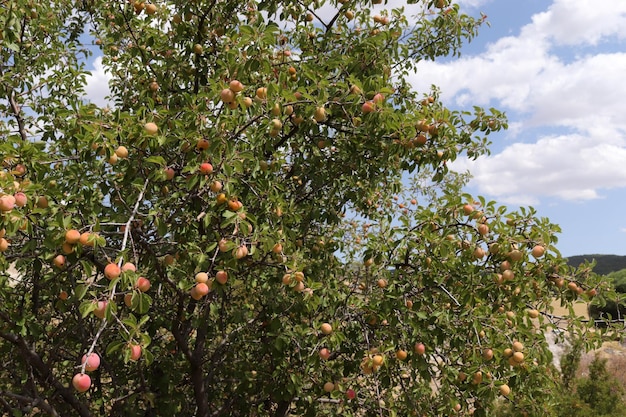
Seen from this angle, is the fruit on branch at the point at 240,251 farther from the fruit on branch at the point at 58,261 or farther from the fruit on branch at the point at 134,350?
the fruit on branch at the point at 58,261

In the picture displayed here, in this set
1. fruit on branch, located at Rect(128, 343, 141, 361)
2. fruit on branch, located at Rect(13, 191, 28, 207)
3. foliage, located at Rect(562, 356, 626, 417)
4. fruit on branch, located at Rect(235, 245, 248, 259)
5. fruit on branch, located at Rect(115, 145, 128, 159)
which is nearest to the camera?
fruit on branch, located at Rect(128, 343, 141, 361)

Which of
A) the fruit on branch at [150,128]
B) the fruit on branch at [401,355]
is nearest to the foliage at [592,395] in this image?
the fruit on branch at [401,355]

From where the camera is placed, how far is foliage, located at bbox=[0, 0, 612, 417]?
2.72m

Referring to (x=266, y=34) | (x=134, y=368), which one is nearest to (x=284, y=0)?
(x=266, y=34)

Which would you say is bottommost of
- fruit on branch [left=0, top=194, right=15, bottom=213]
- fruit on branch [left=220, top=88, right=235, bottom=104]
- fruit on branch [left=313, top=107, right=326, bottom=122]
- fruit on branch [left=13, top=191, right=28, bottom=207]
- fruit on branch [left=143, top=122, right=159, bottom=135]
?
fruit on branch [left=0, top=194, right=15, bottom=213]

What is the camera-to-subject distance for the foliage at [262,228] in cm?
272

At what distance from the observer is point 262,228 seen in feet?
9.73

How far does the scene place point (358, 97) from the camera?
3057 mm

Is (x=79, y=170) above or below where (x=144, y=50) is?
below

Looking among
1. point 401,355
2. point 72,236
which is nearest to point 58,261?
point 72,236

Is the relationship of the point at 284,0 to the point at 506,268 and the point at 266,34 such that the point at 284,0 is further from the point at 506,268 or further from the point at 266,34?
the point at 506,268

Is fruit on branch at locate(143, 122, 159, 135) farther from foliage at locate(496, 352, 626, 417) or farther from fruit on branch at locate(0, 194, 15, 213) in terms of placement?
foliage at locate(496, 352, 626, 417)

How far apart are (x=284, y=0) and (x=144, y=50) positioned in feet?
4.31

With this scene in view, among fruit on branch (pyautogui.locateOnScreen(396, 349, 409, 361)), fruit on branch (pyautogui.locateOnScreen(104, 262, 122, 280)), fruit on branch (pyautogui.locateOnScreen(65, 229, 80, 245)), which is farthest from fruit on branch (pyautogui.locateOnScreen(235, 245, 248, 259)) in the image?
fruit on branch (pyautogui.locateOnScreen(396, 349, 409, 361))
